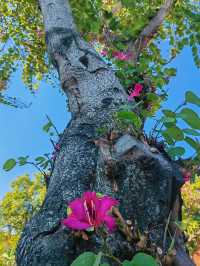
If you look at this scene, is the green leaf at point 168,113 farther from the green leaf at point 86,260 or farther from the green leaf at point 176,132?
the green leaf at point 86,260

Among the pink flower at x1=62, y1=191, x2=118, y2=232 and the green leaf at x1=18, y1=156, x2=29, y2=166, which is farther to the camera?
the green leaf at x1=18, y1=156, x2=29, y2=166

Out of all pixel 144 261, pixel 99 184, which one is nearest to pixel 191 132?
pixel 99 184

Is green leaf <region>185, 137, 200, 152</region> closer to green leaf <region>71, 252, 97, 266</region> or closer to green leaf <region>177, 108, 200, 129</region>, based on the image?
green leaf <region>177, 108, 200, 129</region>

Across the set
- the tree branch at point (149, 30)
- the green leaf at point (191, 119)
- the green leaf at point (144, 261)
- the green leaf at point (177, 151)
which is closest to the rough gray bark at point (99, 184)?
the green leaf at point (177, 151)

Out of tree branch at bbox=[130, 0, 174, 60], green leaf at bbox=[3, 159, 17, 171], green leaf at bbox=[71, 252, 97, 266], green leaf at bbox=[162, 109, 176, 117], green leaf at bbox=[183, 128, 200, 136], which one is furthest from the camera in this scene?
tree branch at bbox=[130, 0, 174, 60]

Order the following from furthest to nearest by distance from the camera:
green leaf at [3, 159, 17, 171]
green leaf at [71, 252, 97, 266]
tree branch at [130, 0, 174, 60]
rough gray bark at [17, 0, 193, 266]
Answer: tree branch at [130, 0, 174, 60] → green leaf at [3, 159, 17, 171] → rough gray bark at [17, 0, 193, 266] → green leaf at [71, 252, 97, 266]

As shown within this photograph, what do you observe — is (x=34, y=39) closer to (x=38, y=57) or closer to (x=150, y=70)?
(x=38, y=57)

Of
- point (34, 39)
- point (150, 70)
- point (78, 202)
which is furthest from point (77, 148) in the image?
point (34, 39)

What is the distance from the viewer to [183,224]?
1389mm

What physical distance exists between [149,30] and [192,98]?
160 inches

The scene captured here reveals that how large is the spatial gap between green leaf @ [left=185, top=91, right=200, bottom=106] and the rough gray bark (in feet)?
0.78

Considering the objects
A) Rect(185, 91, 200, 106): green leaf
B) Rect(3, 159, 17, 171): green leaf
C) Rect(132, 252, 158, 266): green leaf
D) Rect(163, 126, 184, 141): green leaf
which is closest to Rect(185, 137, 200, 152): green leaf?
Rect(163, 126, 184, 141): green leaf

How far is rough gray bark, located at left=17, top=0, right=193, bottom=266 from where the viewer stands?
1.27 m

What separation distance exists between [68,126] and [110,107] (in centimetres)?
23
